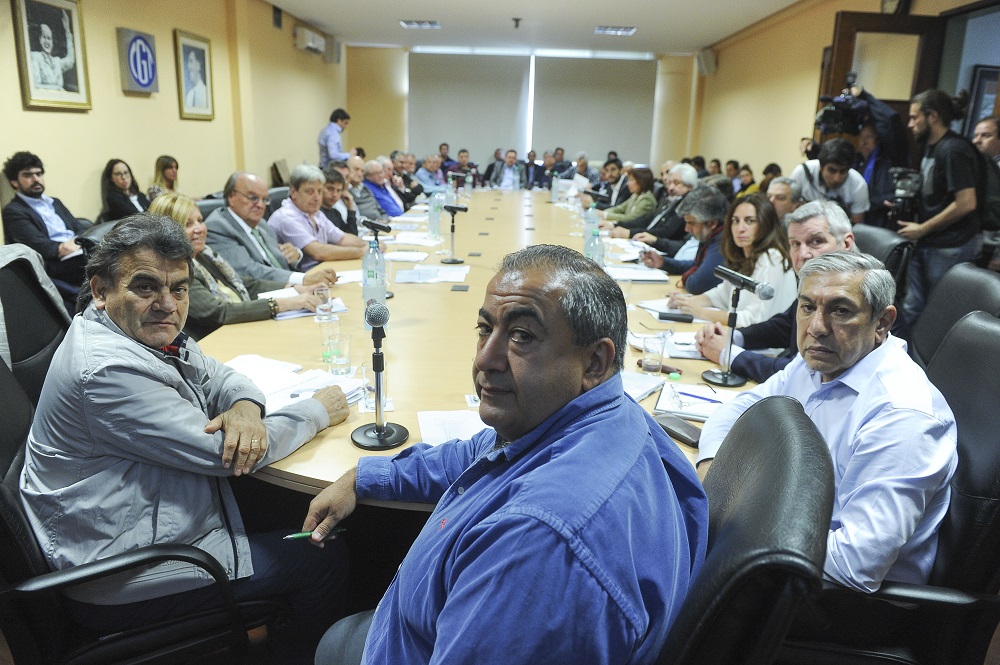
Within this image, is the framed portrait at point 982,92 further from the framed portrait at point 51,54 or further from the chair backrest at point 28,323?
the framed portrait at point 51,54

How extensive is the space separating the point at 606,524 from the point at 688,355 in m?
1.63

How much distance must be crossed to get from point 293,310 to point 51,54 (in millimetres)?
3885

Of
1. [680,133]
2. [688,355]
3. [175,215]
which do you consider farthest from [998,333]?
[680,133]

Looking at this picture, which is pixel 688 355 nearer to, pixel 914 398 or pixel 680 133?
pixel 914 398

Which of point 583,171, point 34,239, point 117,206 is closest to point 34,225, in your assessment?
point 34,239

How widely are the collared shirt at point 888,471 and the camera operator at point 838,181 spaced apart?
3322mm

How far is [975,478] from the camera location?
1186mm

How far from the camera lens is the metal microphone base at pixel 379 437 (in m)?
1.51

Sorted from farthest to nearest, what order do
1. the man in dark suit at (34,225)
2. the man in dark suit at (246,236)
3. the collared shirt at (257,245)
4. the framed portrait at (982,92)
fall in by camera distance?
the framed portrait at (982,92)
the man in dark suit at (34,225)
the collared shirt at (257,245)
the man in dark suit at (246,236)

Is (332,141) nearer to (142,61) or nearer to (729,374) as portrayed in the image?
(142,61)

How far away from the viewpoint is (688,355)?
2.22m

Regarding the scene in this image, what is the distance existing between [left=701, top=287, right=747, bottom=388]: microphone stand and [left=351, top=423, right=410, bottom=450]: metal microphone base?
94cm

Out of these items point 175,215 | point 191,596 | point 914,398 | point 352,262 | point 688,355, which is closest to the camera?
point 914,398

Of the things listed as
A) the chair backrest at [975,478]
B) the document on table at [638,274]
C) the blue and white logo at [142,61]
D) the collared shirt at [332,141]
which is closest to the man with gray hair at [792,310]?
the chair backrest at [975,478]
